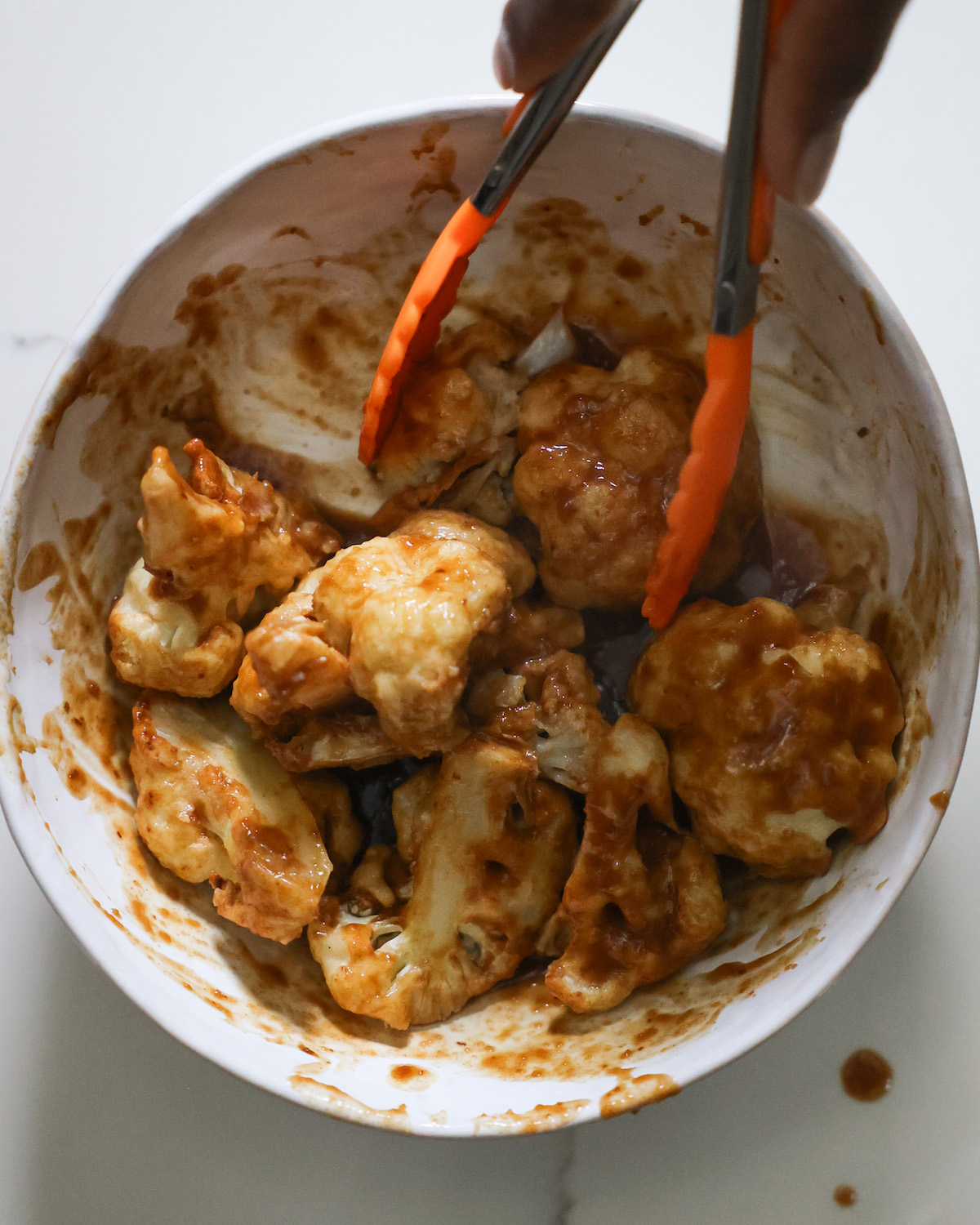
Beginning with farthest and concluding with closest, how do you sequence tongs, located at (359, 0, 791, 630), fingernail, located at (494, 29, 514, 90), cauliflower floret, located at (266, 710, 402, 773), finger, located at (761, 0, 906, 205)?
cauliflower floret, located at (266, 710, 402, 773), fingernail, located at (494, 29, 514, 90), tongs, located at (359, 0, 791, 630), finger, located at (761, 0, 906, 205)

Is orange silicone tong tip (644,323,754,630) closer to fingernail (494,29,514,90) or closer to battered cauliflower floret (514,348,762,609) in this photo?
battered cauliflower floret (514,348,762,609)

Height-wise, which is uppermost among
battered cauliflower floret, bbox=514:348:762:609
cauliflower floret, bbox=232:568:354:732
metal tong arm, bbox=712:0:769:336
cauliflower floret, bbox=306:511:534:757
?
metal tong arm, bbox=712:0:769:336

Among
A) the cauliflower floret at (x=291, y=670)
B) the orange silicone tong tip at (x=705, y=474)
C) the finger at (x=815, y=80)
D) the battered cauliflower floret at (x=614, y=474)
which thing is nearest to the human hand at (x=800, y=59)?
the finger at (x=815, y=80)

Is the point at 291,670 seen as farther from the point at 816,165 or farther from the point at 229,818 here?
the point at 816,165

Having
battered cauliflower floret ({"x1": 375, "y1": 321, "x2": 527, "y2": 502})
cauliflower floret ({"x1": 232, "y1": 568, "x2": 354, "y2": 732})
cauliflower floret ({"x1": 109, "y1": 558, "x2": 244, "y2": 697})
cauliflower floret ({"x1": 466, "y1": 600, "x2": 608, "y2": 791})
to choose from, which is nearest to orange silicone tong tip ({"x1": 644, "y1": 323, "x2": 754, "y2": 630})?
cauliflower floret ({"x1": 466, "y1": 600, "x2": 608, "y2": 791})

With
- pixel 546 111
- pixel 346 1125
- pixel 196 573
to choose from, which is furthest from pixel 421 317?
pixel 346 1125

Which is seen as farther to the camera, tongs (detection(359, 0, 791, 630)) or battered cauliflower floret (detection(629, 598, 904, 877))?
battered cauliflower floret (detection(629, 598, 904, 877))
